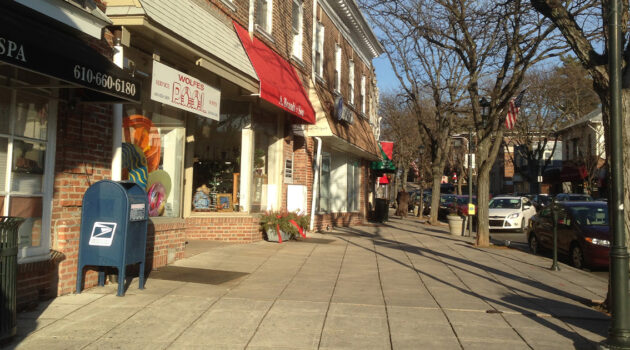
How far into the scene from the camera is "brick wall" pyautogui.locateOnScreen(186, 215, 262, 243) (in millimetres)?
11141

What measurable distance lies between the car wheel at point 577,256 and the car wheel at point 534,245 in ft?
7.38

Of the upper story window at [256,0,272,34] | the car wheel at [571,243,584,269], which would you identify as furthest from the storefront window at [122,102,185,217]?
the car wheel at [571,243,584,269]

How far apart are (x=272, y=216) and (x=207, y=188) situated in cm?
161

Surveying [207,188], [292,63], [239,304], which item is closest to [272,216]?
[207,188]

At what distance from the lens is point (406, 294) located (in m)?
7.24

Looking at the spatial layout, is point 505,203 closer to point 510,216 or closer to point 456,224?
point 510,216

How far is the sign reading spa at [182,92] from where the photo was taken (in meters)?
7.57

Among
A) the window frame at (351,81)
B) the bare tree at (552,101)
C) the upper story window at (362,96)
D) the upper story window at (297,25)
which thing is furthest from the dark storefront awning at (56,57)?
the bare tree at (552,101)

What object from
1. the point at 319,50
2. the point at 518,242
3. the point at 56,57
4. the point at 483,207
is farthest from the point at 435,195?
the point at 56,57

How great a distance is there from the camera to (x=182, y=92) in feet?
26.9

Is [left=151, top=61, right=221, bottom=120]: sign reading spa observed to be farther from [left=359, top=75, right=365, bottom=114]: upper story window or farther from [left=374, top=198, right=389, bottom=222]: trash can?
[left=374, top=198, right=389, bottom=222]: trash can

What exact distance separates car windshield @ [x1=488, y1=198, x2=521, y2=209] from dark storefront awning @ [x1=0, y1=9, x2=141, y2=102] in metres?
20.2

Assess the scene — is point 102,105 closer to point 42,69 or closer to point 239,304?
point 42,69

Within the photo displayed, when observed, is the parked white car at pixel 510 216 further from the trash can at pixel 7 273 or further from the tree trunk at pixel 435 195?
the trash can at pixel 7 273
